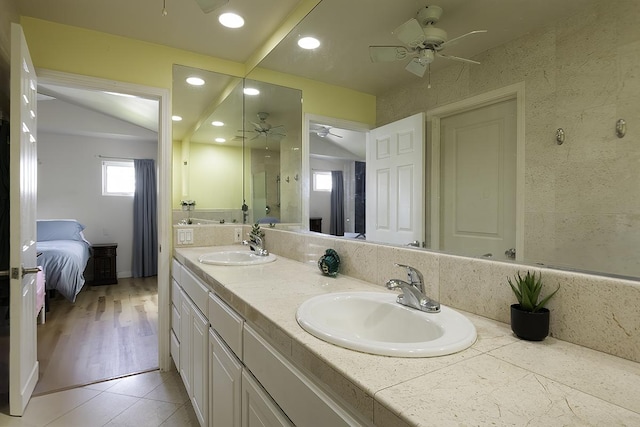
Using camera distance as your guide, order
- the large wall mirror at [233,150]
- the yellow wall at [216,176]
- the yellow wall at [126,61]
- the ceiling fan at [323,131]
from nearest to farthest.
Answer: the ceiling fan at [323,131], the yellow wall at [126,61], the large wall mirror at [233,150], the yellow wall at [216,176]

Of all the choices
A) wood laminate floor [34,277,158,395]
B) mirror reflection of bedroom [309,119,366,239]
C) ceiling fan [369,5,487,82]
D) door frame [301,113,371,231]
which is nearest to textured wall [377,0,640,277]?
ceiling fan [369,5,487,82]

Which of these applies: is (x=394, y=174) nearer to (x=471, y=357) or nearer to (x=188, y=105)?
(x=471, y=357)

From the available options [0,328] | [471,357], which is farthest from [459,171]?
[0,328]

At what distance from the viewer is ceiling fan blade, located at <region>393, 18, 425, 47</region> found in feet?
4.10

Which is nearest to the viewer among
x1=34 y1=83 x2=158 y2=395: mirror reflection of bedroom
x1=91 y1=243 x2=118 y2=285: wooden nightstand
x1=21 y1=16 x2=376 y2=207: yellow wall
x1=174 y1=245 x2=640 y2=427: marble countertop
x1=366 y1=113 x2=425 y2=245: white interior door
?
x1=174 y1=245 x2=640 y2=427: marble countertop

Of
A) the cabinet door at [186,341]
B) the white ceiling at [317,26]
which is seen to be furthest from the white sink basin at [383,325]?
the cabinet door at [186,341]

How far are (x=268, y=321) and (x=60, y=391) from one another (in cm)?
219

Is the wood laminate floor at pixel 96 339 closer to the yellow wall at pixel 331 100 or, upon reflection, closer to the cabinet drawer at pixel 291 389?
the cabinet drawer at pixel 291 389

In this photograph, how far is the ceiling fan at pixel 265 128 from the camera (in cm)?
250

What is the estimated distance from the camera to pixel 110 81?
2277mm

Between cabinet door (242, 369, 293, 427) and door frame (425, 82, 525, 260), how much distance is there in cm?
72

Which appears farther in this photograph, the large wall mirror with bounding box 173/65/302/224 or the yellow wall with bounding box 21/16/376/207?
the large wall mirror with bounding box 173/65/302/224

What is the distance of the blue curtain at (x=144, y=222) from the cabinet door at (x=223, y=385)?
4.94 metres

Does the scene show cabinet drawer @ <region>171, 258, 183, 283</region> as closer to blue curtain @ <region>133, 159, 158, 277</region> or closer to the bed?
the bed
